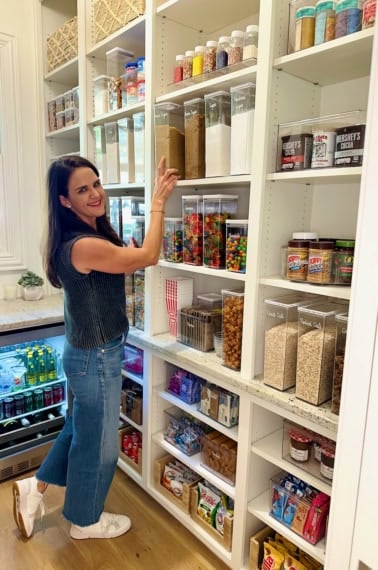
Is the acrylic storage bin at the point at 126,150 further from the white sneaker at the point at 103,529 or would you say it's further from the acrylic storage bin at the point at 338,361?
the white sneaker at the point at 103,529

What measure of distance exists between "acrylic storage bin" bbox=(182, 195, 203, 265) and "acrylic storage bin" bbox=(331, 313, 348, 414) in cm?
65

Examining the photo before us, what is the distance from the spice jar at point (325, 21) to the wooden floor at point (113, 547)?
6.69ft

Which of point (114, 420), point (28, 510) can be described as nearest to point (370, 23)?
point (114, 420)

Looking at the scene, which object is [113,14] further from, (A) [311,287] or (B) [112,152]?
(A) [311,287]

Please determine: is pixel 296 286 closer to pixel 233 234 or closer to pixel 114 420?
pixel 233 234

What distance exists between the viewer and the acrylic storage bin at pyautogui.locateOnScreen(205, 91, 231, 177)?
1.48 meters

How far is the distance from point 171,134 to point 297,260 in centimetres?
78

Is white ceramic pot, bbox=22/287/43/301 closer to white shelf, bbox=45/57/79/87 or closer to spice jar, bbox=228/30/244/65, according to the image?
white shelf, bbox=45/57/79/87

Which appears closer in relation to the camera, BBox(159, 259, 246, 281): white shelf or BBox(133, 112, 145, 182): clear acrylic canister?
BBox(159, 259, 246, 281): white shelf

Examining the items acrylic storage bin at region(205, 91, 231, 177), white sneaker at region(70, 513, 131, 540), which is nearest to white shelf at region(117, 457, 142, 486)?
white sneaker at region(70, 513, 131, 540)

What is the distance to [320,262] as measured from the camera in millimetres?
1259

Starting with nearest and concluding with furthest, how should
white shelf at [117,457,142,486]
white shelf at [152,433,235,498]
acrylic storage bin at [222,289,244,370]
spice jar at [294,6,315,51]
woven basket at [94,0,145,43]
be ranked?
spice jar at [294,6,315,51] < acrylic storage bin at [222,289,244,370] < white shelf at [152,433,235,498] < woven basket at [94,0,145,43] < white shelf at [117,457,142,486]

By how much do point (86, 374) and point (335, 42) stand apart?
4.64ft

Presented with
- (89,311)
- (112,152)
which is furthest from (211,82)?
(89,311)
